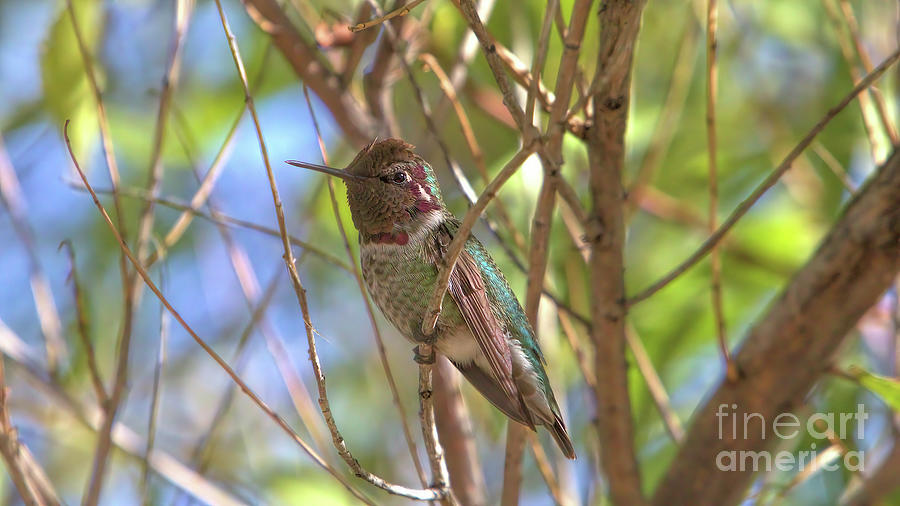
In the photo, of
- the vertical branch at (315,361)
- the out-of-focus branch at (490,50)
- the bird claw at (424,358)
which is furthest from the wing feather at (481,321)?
the out-of-focus branch at (490,50)

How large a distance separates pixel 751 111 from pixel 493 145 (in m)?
1.26

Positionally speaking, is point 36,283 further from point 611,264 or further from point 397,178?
point 611,264

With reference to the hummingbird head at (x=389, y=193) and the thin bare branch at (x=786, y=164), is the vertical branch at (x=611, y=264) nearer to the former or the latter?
the thin bare branch at (x=786, y=164)

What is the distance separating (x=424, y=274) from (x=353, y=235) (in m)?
0.99

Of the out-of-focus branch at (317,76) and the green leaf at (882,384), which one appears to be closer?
the green leaf at (882,384)

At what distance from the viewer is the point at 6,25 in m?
3.75

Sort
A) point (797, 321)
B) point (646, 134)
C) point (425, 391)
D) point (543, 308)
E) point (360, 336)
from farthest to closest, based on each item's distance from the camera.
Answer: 1. point (360, 336)
2. point (646, 134)
3. point (543, 308)
4. point (797, 321)
5. point (425, 391)

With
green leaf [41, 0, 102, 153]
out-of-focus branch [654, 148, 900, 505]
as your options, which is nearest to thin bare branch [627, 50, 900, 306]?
out-of-focus branch [654, 148, 900, 505]

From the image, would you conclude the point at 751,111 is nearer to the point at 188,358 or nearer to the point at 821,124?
the point at 821,124

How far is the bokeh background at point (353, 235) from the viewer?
268 cm

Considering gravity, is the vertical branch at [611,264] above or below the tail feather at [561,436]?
above

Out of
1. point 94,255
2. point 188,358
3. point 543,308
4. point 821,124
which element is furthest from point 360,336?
point 821,124

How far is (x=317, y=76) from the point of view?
2.57 meters

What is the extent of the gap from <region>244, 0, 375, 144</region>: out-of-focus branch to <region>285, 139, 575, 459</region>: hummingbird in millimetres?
399
